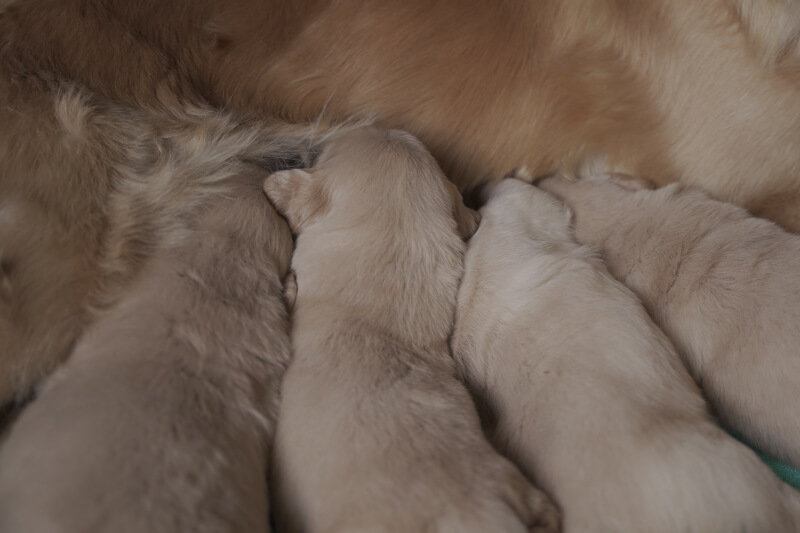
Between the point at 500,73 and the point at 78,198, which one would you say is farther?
the point at 500,73

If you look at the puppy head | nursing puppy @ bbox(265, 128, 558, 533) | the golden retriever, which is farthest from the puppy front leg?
the golden retriever

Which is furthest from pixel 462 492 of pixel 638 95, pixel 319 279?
pixel 638 95

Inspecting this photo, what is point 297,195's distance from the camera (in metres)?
1.07

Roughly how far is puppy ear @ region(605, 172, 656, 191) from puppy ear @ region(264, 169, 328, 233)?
49 centimetres

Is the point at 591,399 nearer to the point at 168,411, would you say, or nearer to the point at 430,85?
the point at 168,411

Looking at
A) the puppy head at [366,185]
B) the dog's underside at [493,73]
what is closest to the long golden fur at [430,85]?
the dog's underside at [493,73]

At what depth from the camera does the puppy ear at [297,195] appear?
1069 mm

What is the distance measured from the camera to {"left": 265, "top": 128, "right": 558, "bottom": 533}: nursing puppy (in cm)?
69

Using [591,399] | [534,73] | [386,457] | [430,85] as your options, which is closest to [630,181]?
[534,73]

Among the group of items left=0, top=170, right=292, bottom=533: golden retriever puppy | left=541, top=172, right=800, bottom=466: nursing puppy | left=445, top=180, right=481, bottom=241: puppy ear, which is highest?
left=541, top=172, right=800, bottom=466: nursing puppy

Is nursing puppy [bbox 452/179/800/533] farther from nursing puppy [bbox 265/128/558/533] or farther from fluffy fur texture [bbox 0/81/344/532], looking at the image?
fluffy fur texture [bbox 0/81/344/532]

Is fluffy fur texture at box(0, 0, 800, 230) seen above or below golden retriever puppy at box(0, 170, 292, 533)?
above

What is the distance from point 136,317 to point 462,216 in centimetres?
51

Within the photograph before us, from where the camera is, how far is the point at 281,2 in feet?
3.67
